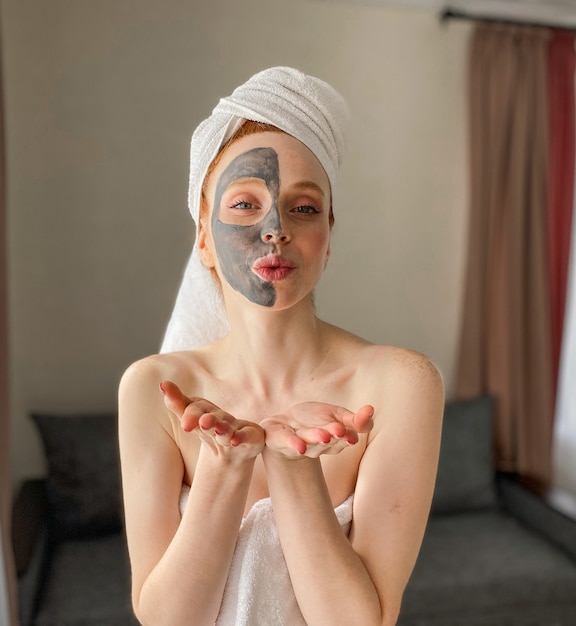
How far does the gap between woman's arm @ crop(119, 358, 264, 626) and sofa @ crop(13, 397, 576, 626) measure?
1.07m

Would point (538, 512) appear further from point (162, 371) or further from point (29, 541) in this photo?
point (162, 371)

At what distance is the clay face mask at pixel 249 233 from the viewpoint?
44cm

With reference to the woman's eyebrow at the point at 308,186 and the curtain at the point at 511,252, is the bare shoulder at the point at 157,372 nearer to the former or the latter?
the woman's eyebrow at the point at 308,186

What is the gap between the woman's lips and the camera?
43 cm

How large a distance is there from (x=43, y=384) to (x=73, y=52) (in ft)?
2.84

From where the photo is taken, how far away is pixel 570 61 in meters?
1.96

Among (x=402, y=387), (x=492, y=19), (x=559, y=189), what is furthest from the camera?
(x=559, y=189)

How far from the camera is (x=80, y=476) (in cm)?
167

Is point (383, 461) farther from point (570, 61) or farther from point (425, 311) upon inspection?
point (570, 61)

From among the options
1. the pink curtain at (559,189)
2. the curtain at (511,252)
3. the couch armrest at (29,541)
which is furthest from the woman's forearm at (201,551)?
the pink curtain at (559,189)

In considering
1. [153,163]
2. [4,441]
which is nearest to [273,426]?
[4,441]

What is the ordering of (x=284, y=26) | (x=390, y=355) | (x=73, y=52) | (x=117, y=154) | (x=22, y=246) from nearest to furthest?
1. (x=390, y=355)
2. (x=284, y=26)
3. (x=73, y=52)
4. (x=117, y=154)
5. (x=22, y=246)

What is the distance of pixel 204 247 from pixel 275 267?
0.28 feet

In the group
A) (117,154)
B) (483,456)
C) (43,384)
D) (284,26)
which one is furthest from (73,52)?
(483,456)
